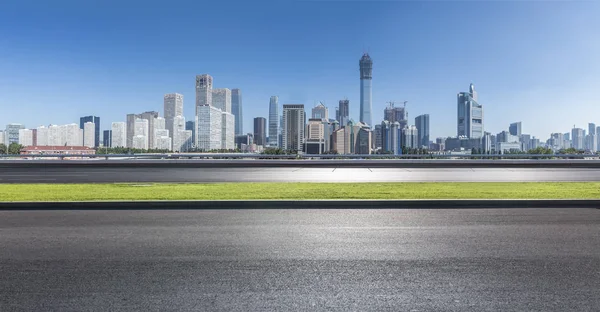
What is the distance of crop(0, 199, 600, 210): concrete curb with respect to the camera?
10.5 m

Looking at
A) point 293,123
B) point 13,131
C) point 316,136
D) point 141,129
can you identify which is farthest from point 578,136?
point 13,131

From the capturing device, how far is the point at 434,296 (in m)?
4.48

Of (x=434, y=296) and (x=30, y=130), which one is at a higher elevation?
(x=30, y=130)

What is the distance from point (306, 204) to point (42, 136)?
100 m

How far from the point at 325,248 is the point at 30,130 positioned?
12255 cm

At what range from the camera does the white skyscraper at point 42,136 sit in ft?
302

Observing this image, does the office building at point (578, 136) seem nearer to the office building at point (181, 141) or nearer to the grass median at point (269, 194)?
the office building at point (181, 141)

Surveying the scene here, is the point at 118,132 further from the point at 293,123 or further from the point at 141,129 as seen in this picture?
the point at 293,123

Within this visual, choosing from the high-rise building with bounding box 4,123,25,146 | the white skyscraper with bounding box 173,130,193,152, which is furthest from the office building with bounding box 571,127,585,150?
the high-rise building with bounding box 4,123,25,146

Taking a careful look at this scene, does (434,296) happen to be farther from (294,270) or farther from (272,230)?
(272,230)

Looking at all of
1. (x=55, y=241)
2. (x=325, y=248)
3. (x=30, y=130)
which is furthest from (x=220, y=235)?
(x=30, y=130)

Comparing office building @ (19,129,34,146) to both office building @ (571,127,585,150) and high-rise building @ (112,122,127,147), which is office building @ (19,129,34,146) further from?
office building @ (571,127,585,150)

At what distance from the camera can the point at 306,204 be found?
10.6m

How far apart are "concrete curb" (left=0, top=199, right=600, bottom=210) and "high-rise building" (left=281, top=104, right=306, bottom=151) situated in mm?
171384
